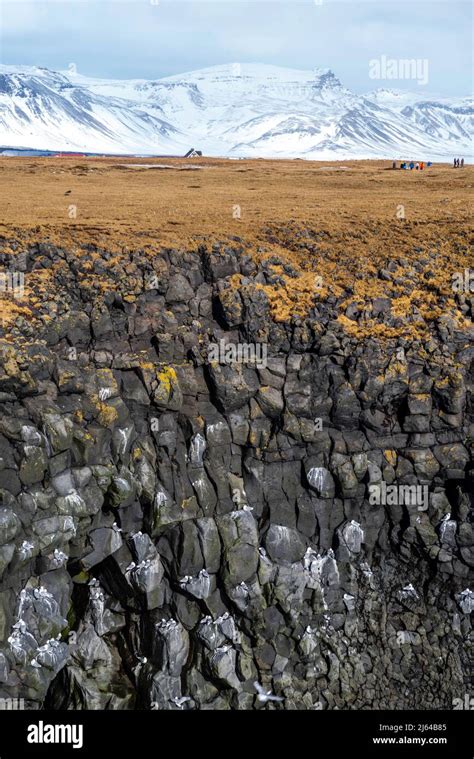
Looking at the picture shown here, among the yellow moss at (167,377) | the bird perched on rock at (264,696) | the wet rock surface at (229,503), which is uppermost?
the yellow moss at (167,377)

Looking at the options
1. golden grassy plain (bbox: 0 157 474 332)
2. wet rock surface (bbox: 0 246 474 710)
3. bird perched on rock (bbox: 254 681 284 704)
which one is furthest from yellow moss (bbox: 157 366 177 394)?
bird perched on rock (bbox: 254 681 284 704)

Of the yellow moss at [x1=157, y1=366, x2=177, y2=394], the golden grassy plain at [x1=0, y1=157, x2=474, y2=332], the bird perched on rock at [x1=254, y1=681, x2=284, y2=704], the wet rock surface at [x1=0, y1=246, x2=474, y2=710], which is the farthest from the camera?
the golden grassy plain at [x1=0, y1=157, x2=474, y2=332]

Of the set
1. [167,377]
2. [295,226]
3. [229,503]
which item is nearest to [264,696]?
[229,503]

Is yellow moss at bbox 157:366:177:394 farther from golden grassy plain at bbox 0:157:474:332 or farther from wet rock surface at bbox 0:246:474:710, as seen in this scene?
golden grassy plain at bbox 0:157:474:332

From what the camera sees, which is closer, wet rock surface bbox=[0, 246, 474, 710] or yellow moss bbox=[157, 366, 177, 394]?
wet rock surface bbox=[0, 246, 474, 710]

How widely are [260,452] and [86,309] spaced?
10463mm

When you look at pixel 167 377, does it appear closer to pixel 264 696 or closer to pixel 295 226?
pixel 295 226

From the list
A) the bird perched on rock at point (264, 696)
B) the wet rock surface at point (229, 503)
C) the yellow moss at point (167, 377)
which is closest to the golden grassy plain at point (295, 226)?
the wet rock surface at point (229, 503)

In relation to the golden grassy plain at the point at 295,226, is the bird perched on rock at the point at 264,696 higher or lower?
lower

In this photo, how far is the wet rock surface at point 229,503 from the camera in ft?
85.9

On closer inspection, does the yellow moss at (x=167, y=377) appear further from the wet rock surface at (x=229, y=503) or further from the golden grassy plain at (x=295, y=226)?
the golden grassy plain at (x=295, y=226)

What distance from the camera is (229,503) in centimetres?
2831

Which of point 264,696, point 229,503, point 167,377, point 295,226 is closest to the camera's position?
point 264,696

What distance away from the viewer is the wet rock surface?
1031 inches
